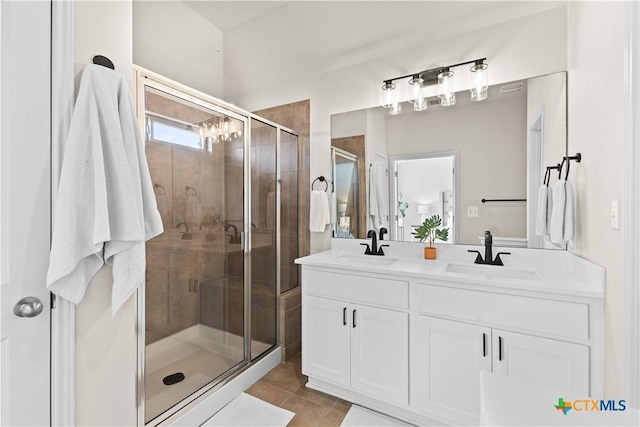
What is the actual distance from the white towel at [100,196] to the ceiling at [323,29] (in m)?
1.72

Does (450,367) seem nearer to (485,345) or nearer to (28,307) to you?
(485,345)

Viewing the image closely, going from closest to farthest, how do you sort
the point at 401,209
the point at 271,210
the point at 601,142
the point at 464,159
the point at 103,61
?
1. the point at 103,61
2. the point at 601,142
3. the point at 464,159
4. the point at 401,209
5. the point at 271,210

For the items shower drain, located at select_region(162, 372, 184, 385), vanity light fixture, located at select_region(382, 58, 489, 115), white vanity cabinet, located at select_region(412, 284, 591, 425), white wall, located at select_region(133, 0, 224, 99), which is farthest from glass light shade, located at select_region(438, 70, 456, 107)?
shower drain, located at select_region(162, 372, 184, 385)

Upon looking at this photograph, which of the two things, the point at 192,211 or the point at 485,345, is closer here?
the point at 485,345

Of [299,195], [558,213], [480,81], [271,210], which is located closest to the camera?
[558,213]

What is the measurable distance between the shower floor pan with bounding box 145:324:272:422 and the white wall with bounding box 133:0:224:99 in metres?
2.02

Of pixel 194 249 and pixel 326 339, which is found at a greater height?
pixel 194 249

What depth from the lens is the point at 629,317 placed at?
1020mm

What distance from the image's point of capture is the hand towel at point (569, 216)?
1480 mm

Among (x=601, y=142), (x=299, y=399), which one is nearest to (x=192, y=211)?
(x=299, y=399)

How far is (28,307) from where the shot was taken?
0.91m

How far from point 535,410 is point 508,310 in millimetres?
884

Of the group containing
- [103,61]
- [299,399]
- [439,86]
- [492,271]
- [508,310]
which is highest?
[439,86]

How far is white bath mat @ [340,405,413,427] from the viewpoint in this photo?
5.48 feet
